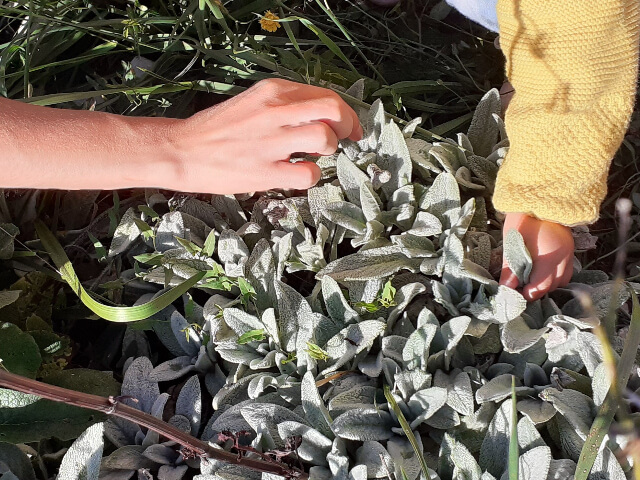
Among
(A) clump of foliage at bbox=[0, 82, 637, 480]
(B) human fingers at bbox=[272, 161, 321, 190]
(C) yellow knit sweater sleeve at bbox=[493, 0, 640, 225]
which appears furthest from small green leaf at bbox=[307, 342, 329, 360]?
(C) yellow knit sweater sleeve at bbox=[493, 0, 640, 225]

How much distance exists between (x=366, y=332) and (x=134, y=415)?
0.33 metres

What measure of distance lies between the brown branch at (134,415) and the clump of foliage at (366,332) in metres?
0.03

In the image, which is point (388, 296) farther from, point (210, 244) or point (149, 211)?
point (149, 211)

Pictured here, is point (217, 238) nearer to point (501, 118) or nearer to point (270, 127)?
point (270, 127)

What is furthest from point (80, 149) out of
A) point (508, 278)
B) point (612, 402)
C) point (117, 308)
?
point (612, 402)

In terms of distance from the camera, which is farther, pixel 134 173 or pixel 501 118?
pixel 501 118

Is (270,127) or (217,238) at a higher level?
(270,127)

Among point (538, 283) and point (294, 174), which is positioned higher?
point (294, 174)

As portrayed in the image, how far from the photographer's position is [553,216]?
83 centimetres

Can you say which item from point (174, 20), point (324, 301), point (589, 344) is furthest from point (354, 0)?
point (589, 344)

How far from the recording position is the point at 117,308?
826 millimetres

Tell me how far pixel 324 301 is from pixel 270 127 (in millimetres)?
259

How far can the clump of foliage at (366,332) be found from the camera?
80 centimetres

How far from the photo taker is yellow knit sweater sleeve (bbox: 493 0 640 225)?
0.84 metres
